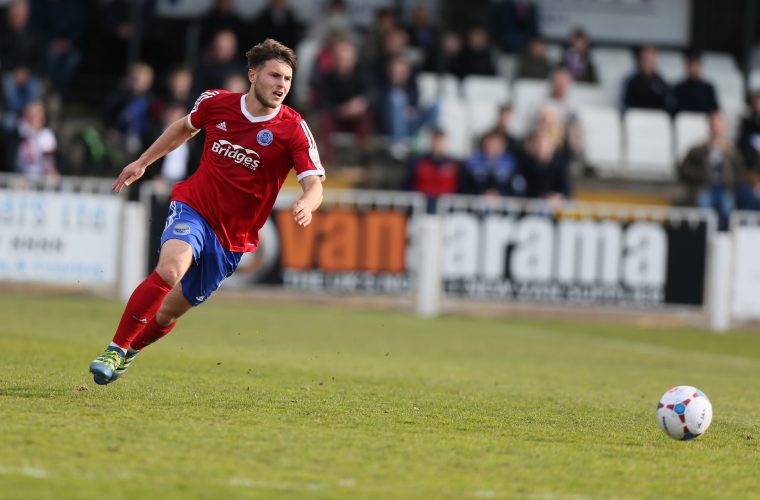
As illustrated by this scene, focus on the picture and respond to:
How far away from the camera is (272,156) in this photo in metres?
8.43

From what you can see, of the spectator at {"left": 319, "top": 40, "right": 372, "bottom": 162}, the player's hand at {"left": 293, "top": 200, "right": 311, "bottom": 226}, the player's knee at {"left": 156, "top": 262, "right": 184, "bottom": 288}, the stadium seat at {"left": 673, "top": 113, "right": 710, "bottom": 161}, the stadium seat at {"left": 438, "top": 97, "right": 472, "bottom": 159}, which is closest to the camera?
the player's hand at {"left": 293, "top": 200, "right": 311, "bottom": 226}

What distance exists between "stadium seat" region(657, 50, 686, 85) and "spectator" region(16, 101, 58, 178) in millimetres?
11053

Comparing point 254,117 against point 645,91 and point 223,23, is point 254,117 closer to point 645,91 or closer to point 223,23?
point 223,23

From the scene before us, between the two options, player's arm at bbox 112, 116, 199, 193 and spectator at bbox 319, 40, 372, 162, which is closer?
player's arm at bbox 112, 116, 199, 193

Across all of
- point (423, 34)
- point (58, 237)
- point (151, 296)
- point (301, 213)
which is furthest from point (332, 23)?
point (301, 213)

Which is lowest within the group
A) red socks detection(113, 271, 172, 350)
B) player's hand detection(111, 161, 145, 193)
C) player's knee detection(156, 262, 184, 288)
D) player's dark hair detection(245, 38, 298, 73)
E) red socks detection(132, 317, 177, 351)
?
red socks detection(132, 317, 177, 351)

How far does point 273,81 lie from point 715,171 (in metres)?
12.6

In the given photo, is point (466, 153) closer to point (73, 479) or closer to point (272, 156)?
point (272, 156)

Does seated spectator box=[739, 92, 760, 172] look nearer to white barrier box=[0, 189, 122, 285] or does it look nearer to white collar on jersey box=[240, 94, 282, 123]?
white barrier box=[0, 189, 122, 285]

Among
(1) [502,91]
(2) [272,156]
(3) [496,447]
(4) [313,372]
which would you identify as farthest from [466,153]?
(3) [496,447]

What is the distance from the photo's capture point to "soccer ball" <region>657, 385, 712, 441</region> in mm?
7309

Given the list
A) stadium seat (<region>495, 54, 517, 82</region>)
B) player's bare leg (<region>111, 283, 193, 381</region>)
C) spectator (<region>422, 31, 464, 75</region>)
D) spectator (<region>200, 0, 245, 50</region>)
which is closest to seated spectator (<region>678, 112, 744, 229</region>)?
stadium seat (<region>495, 54, 517, 82</region>)

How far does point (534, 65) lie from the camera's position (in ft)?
73.9

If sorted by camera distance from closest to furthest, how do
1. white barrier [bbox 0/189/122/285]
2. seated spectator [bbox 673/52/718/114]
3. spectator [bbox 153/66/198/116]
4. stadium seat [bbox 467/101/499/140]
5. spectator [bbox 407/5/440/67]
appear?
white barrier [bbox 0/189/122/285] < spectator [bbox 153/66/198/116] < stadium seat [bbox 467/101/499/140] < seated spectator [bbox 673/52/718/114] < spectator [bbox 407/5/440/67]
